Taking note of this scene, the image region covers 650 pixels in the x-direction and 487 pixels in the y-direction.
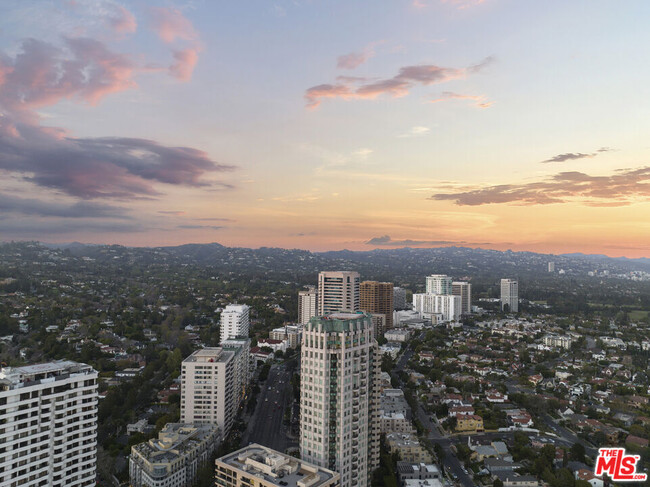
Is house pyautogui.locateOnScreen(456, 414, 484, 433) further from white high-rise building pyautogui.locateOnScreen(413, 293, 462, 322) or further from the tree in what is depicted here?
white high-rise building pyautogui.locateOnScreen(413, 293, 462, 322)

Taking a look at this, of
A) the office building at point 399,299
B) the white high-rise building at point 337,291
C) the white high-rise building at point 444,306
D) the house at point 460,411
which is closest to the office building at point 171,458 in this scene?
the house at point 460,411

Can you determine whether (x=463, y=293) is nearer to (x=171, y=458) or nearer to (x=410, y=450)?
(x=410, y=450)

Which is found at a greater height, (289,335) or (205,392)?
(205,392)

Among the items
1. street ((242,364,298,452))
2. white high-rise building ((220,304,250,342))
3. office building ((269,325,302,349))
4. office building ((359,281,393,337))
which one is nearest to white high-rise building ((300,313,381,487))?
street ((242,364,298,452))

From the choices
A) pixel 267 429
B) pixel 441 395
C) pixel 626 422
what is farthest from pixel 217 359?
pixel 626 422

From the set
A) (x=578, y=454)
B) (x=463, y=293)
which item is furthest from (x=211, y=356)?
(x=463, y=293)

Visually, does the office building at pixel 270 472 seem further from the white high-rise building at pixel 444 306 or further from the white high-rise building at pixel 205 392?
the white high-rise building at pixel 444 306

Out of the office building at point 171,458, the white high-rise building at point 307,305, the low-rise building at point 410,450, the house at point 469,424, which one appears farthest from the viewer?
the white high-rise building at point 307,305
